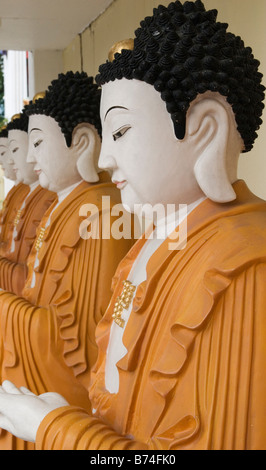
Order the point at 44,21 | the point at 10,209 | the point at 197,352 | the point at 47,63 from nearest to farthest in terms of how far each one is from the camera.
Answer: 1. the point at 197,352
2. the point at 44,21
3. the point at 10,209
4. the point at 47,63

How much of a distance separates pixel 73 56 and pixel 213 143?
7.91ft

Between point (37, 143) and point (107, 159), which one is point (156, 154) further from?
point (37, 143)

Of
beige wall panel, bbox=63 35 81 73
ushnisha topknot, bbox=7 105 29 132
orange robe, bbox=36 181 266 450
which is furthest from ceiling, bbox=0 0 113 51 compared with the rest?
orange robe, bbox=36 181 266 450

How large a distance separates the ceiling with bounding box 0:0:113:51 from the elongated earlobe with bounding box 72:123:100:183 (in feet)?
3.51

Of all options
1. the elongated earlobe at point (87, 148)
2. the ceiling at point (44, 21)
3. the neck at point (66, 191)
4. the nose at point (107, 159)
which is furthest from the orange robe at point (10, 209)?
the nose at point (107, 159)

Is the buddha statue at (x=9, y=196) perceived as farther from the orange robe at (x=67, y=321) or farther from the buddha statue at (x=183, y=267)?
the buddha statue at (x=183, y=267)

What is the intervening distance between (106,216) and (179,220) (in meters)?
0.63

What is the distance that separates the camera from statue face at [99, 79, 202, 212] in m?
1.13

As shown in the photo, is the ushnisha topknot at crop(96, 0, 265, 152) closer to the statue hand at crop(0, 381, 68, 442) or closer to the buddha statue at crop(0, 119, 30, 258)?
the statue hand at crop(0, 381, 68, 442)

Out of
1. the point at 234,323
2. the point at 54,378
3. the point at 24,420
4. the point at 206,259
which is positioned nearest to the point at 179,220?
the point at 206,259

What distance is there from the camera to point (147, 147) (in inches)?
45.0

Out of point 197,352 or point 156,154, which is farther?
point 156,154

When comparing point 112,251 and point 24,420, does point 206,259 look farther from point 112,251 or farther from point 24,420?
point 112,251

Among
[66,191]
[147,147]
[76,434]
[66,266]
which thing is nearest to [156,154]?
[147,147]
